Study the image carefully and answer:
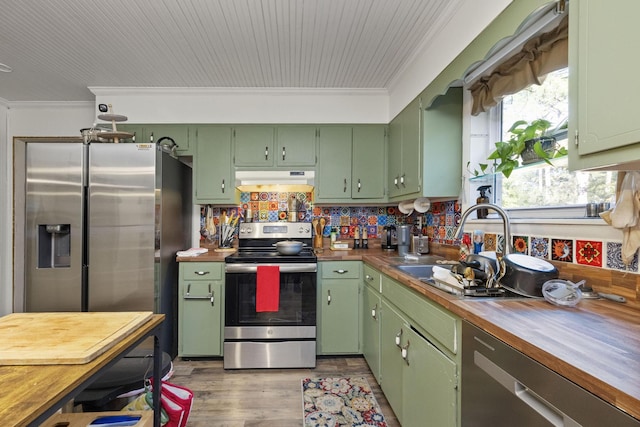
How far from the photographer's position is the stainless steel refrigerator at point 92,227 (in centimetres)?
225

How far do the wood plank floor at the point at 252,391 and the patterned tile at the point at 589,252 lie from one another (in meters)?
1.36

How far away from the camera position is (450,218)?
2318mm

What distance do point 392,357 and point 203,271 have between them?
1.63 meters

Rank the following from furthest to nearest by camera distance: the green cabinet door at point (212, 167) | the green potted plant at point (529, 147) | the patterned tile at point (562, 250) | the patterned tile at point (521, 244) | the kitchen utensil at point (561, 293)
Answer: the green cabinet door at point (212, 167) → the patterned tile at point (521, 244) → the green potted plant at point (529, 147) → the patterned tile at point (562, 250) → the kitchen utensil at point (561, 293)

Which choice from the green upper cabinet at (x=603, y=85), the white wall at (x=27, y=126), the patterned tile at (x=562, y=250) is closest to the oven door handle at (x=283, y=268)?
the patterned tile at (x=562, y=250)

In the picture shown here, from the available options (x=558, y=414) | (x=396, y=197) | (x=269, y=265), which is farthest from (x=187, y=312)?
(x=558, y=414)

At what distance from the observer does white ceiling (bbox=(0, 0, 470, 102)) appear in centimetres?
181

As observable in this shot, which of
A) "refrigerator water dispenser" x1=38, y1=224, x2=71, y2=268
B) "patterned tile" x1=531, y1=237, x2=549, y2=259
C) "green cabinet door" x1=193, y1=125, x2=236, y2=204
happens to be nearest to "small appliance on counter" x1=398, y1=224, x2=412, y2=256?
"patterned tile" x1=531, y1=237, x2=549, y2=259

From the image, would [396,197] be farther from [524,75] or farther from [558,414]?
[558,414]

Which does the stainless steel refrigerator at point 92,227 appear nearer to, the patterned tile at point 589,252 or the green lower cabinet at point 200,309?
the green lower cabinet at point 200,309

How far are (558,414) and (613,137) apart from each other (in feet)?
2.32

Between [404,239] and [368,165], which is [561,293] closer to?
[404,239]

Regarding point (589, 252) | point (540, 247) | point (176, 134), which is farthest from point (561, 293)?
point (176, 134)

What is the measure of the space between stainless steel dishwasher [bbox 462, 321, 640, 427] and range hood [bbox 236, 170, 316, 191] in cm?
204
